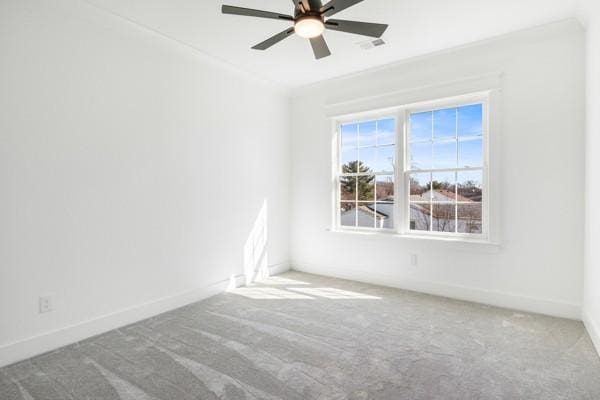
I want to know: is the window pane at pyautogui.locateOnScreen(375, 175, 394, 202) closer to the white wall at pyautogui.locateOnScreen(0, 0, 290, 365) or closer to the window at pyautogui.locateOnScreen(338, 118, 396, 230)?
the window at pyautogui.locateOnScreen(338, 118, 396, 230)

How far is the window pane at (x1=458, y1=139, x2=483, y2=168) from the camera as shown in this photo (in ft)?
12.1

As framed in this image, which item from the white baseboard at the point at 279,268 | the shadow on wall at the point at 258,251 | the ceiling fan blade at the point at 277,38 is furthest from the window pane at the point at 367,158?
the ceiling fan blade at the point at 277,38

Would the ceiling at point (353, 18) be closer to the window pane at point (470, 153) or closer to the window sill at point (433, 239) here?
the window pane at point (470, 153)

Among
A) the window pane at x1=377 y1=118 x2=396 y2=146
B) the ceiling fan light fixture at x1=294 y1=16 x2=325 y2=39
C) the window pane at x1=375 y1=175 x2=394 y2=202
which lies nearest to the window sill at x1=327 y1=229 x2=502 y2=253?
the window pane at x1=375 y1=175 x2=394 y2=202

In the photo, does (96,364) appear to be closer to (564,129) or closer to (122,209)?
(122,209)

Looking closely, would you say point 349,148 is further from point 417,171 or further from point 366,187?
point 417,171

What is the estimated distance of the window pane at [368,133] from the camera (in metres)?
4.49

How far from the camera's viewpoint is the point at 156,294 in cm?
333

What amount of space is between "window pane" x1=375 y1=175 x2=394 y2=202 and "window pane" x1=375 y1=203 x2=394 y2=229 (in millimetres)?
81

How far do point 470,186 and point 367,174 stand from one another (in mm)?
1295

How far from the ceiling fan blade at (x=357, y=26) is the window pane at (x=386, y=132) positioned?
2043 mm

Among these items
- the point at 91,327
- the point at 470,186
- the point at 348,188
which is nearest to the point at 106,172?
the point at 91,327

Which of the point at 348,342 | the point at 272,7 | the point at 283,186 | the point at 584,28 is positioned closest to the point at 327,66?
the point at 272,7

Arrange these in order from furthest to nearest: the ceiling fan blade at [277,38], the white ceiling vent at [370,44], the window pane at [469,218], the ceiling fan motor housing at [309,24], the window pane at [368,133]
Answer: the window pane at [368,133]
the window pane at [469,218]
the white ceiling vent at [370,44]
the ceiling fan blade at [277,38]
the ceiling fan motor housing at [309,24]
